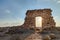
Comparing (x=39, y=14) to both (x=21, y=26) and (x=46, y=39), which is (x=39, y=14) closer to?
(x=21, y=26)

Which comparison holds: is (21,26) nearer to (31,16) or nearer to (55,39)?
(31,16)

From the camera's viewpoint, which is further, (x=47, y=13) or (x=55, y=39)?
(x=47, y=13)

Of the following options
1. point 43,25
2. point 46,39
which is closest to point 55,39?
point 46,39

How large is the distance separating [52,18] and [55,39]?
449 inches

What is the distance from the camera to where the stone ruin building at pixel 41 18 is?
17.9 m

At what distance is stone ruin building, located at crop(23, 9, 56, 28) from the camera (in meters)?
17.9

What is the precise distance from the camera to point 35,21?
18.4 metres

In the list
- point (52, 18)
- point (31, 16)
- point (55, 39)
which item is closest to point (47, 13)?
point (52, 18)

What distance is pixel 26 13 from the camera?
18.8 meters

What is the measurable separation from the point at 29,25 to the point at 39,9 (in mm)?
2591

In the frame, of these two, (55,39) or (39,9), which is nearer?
(55,39)

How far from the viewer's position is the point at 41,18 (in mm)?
18203

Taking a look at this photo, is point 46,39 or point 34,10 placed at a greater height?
point 34,10

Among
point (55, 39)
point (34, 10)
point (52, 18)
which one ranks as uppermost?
point (34, 10)
